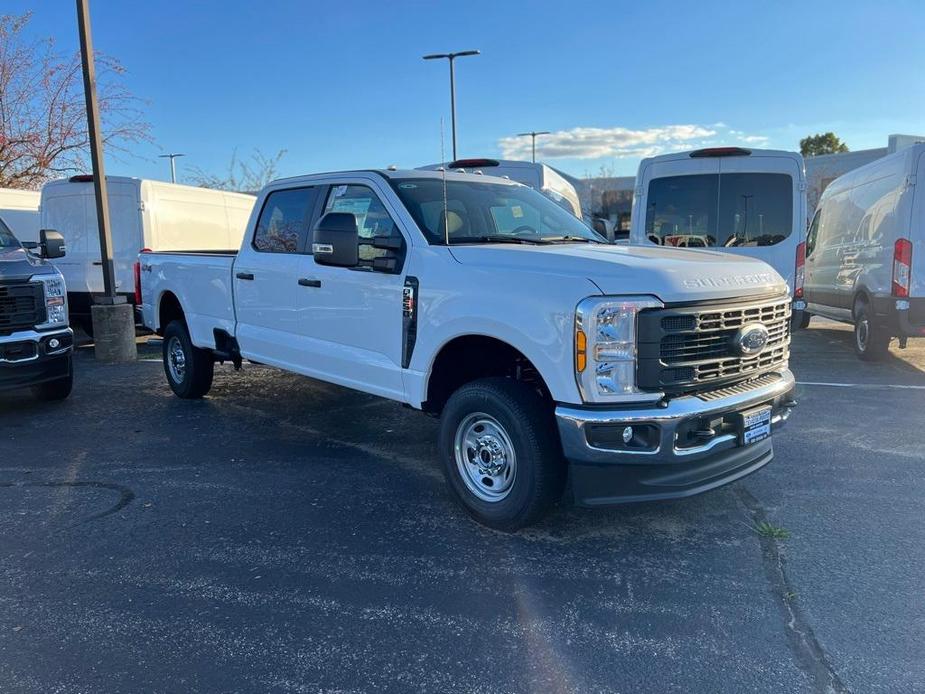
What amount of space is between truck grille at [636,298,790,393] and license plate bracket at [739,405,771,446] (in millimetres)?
197

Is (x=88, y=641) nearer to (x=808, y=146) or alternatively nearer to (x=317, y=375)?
(x=317, y=375)

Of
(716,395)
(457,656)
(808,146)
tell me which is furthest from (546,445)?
(808,146)

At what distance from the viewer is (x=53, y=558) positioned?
3.81 meters

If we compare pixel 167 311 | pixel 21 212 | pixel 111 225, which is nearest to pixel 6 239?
pixel 167 311

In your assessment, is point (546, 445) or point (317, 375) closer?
point (546, 445)

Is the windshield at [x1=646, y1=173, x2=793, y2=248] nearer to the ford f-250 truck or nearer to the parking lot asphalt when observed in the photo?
the parking lot asphalt

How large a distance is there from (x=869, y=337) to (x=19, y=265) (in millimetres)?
9547

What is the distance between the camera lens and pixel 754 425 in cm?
387

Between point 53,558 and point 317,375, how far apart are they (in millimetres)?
2195

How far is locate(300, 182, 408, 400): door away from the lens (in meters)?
4.65

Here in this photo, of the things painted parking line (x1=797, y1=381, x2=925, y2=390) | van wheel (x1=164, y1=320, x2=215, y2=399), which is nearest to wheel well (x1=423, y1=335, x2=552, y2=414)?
van wheel (x1=164, y1=320, x2=215, y2=399)

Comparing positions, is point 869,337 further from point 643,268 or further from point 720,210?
point 643,268

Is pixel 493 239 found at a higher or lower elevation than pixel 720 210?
lower

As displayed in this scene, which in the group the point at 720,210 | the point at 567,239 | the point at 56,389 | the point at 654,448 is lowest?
the point at 56,389
